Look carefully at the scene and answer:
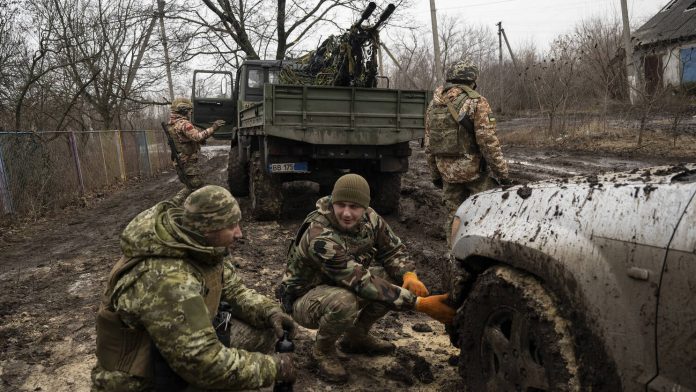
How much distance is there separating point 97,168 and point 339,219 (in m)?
10.2

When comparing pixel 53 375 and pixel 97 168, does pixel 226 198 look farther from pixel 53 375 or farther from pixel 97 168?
pixel 97 168

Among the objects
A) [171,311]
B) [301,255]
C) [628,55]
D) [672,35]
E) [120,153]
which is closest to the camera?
[171,311]

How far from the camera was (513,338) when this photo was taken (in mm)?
2061

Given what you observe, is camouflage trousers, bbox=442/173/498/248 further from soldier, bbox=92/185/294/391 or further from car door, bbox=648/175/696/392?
car door, bbox=648/175/696/392

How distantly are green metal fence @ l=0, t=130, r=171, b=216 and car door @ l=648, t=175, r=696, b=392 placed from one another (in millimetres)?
8464

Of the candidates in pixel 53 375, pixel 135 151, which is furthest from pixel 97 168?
pixel 53 375

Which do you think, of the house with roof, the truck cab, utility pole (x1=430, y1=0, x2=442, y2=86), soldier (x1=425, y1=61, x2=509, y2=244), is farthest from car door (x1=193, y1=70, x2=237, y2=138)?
the house with roof

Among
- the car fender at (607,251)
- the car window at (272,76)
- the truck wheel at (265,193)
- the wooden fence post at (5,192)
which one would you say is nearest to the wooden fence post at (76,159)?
the wooden fence post at (5,192)

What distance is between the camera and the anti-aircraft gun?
6426 mm

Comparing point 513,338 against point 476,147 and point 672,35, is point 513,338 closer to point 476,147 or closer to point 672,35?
point 476,147

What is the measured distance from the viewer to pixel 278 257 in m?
5.53

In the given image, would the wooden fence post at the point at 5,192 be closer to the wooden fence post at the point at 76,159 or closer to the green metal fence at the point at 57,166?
the green metal fence at the point at 57,166

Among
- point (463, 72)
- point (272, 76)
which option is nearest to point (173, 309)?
point (463, 72)

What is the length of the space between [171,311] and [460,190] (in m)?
3.55
